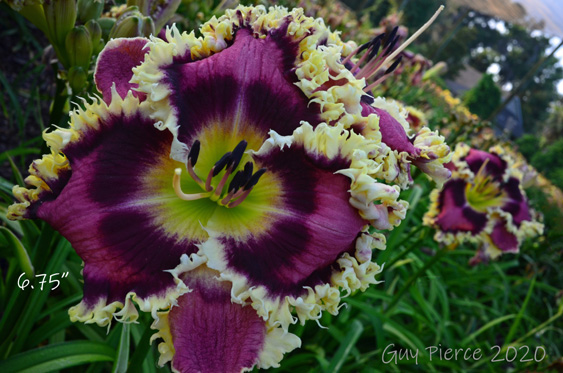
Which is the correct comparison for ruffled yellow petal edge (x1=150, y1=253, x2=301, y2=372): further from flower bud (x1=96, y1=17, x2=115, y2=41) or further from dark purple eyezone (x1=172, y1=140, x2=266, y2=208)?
flower bud (x1=96, y1=17, x2=115, y2=41)

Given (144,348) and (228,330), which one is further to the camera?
(144,348)

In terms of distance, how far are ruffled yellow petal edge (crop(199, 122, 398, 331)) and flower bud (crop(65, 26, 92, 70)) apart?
0.56m

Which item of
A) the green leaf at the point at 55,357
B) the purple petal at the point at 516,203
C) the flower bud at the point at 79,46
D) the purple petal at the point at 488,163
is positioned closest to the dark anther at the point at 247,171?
the flower bud at the point at 79,46

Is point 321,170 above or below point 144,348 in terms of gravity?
above

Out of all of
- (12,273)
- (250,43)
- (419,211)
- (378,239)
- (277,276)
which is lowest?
(419,211)

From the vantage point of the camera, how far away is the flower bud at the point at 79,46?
0.93 metres

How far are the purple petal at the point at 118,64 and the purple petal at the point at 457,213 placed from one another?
4.64ft

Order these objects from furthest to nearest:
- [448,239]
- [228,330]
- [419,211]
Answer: [419,211]
[448,239]
[228,330]

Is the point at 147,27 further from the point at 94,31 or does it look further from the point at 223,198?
the point at 223,198

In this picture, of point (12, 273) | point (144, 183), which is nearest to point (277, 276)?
point (144, 183)

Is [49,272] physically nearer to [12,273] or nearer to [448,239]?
[12,273]

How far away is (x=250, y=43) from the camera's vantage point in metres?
0.81

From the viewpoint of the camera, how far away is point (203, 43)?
2.62ft

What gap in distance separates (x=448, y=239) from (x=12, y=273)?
5.38ft
